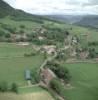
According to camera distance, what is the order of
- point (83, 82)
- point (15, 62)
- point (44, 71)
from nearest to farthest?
point (83, 82), point (44, 71), point (15, 62)

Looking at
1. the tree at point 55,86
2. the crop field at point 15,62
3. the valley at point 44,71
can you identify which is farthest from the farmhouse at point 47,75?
the crop field at point 15,62

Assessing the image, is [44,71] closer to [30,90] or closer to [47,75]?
[47,75]

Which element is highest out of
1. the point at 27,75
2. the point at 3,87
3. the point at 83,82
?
the point at 3,87

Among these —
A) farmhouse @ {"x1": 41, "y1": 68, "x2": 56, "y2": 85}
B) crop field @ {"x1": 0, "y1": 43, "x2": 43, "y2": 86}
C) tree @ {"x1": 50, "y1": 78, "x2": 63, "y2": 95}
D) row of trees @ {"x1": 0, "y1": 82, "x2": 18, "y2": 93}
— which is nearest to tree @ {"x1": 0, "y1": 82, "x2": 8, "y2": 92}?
row of trees @ {"x1": 0, "y1": 82, "x2": 18, "y2": 93}

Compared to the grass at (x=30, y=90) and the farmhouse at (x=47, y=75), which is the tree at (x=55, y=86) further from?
the grass at (x=30, y=90)

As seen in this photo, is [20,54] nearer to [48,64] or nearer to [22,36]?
[48,64]

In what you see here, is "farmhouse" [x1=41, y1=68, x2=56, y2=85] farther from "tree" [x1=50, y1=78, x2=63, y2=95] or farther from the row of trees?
the row of trees

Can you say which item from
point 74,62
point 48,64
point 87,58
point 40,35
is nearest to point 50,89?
point 48,64

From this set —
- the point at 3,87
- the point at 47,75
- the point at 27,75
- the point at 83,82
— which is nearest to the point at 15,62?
the point at 27,75

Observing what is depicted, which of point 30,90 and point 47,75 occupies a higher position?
point 47,75

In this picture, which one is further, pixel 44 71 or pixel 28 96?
pixel 44 71
